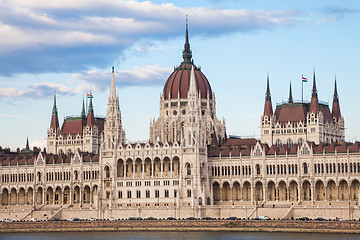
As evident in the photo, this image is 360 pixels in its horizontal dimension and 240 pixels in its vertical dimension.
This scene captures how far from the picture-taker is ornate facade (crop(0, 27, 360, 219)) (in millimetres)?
165875

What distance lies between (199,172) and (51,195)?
3835 centimetres

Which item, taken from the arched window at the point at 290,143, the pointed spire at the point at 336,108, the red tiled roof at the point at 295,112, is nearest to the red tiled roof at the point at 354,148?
the arched window at the point at 290,143

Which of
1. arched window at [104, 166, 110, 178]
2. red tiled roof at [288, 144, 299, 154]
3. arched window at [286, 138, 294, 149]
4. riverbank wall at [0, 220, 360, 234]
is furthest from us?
arched window at [286, 138, 294, 149]

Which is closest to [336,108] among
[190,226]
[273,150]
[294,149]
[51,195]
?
[294,149]

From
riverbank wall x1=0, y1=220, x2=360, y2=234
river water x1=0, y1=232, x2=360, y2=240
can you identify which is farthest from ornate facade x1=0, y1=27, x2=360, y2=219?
river water x1=0, y1=232, x2=360, y2=240

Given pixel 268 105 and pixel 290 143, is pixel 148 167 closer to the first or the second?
pixel 290 143

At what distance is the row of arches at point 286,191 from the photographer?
165m

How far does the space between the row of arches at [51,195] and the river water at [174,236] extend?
113ft

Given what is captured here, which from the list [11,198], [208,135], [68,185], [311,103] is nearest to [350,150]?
[311,103]

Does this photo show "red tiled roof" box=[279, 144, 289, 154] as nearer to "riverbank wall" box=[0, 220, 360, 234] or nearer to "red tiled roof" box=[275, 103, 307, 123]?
"red tiled roof" box=[275, 103, 307, 123]

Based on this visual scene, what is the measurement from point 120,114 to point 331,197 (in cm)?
4878

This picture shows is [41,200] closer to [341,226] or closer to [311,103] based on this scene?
[311,103]

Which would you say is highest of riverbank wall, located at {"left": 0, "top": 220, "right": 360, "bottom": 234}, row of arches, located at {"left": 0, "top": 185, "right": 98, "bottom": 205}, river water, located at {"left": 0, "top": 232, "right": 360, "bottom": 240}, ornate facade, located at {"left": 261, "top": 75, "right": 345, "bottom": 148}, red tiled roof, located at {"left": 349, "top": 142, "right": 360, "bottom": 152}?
ornate facade, located at {"left": 261, "top": 75, "right": 345, "bottom": 148}

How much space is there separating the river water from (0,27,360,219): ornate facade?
53.2 ft
